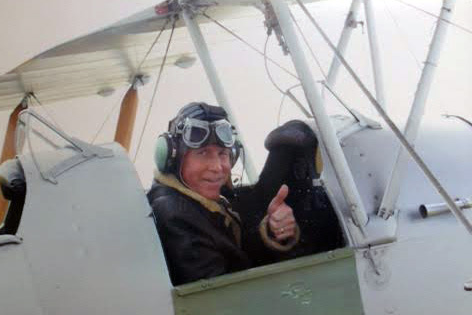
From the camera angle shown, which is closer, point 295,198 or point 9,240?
point 9,240

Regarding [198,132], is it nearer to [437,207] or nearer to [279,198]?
[279,198]

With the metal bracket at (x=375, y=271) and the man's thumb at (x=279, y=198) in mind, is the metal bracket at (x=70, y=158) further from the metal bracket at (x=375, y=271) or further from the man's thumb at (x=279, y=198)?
the metal bracket at (x=375, y=271)

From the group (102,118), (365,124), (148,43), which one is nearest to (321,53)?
(102,118)

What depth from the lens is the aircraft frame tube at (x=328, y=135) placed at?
2.12 meters

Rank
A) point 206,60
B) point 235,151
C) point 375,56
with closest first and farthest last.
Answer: point 235,151, point 206,60, point 375,56

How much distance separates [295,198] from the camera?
2344 millimetres

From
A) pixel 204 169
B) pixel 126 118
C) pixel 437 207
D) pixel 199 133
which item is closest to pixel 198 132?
pixel 199 133

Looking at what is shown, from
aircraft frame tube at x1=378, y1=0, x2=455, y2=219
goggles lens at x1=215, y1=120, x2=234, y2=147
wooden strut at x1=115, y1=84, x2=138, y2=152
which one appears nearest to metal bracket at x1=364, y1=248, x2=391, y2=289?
aircraft frame tube at x1=378, y1=0, x2=455, y2=219

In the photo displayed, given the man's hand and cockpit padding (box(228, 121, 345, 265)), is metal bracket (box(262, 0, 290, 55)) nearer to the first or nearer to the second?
cockpit padding (box(228, 121, 345, 265))

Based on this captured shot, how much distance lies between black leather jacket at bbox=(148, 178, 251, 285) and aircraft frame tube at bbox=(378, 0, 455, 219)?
0.45 m

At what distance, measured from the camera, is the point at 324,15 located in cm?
683

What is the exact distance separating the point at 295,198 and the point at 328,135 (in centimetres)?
30

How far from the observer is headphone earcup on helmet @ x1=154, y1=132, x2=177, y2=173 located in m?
2.15

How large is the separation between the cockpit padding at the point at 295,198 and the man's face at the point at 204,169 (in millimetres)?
190
